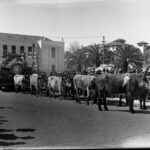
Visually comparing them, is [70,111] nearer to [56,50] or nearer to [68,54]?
[56,50]

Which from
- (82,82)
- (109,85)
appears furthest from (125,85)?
(82,82)

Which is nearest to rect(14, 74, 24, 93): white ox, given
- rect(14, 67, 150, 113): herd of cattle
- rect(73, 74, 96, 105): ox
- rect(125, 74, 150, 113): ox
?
rect(14, 67, 150, 113): herd of cattle

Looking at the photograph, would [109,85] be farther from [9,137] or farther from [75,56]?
[75,56]

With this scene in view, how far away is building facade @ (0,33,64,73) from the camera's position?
52.3 meters

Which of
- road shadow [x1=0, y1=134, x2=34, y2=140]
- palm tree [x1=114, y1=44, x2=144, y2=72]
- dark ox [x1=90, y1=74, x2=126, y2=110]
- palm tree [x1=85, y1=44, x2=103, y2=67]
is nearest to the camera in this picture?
road shadow [x1=0, y1=134, x2=34, y2=140]

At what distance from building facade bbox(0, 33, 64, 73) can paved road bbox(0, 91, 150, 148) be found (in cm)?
3880

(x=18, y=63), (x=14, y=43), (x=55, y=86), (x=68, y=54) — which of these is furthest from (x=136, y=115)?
(x=68, y=54)

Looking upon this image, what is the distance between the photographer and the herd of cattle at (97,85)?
13594 millimetres

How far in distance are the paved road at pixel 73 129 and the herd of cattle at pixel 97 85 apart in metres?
1.00

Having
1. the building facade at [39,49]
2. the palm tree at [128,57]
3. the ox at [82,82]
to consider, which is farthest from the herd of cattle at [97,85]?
the building facade at [39,49]

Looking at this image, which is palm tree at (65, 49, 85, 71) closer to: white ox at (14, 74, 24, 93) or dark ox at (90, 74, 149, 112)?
white ox at (14, 74, 24, 93)

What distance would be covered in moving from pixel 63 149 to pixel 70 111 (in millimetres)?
6494

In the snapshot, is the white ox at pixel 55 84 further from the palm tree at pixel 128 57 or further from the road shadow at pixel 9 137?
the palm tree at pixel 128 57

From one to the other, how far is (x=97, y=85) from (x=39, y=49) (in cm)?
4297
